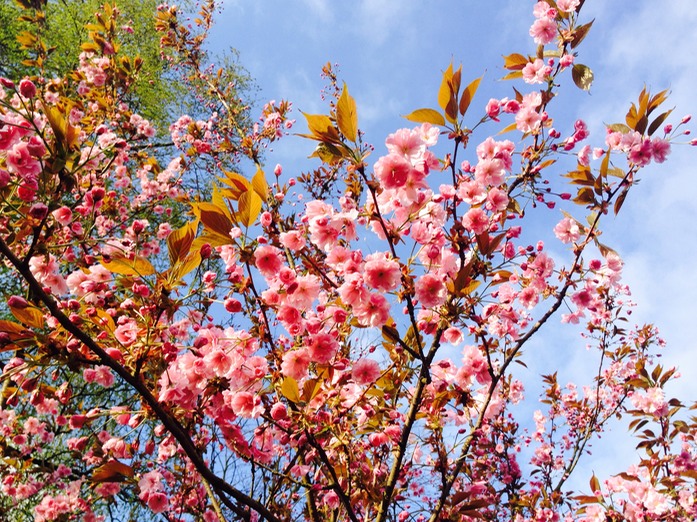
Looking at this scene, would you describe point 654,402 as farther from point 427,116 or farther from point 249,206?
point 249,206

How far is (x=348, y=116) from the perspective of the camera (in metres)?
1.30

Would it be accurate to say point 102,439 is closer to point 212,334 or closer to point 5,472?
point 5,472

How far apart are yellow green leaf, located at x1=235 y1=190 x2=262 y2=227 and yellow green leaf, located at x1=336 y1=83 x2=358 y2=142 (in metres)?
0.31

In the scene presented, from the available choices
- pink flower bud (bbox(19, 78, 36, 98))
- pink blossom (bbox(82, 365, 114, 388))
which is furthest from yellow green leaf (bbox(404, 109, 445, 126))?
pink blossom (bbox(82, 365, 114, 388))

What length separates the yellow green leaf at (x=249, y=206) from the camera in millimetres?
1302

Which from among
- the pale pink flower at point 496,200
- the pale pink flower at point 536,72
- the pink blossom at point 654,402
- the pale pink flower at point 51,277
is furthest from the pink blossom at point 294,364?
the pink blossom at point 654,402

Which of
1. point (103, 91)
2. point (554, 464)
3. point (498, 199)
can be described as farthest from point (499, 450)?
point (103, 91)

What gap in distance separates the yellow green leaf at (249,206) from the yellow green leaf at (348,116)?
1.00ft

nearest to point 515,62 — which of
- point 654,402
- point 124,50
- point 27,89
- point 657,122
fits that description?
point 657,122

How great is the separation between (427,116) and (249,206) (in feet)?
2.17

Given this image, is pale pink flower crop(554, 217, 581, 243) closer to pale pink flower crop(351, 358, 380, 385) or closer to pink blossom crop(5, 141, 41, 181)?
pale pink flower crop(351, 358, 380, 385)

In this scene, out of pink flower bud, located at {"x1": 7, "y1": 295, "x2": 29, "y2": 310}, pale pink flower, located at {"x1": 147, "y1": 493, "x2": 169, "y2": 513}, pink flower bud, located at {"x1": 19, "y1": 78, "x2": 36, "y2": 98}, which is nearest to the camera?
pink flower bud, located at {"x1": 7, "y1": 295, "x2": 29, "y2": 310}

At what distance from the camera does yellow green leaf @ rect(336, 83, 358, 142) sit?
129 cm

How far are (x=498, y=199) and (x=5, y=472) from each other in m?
3.21
